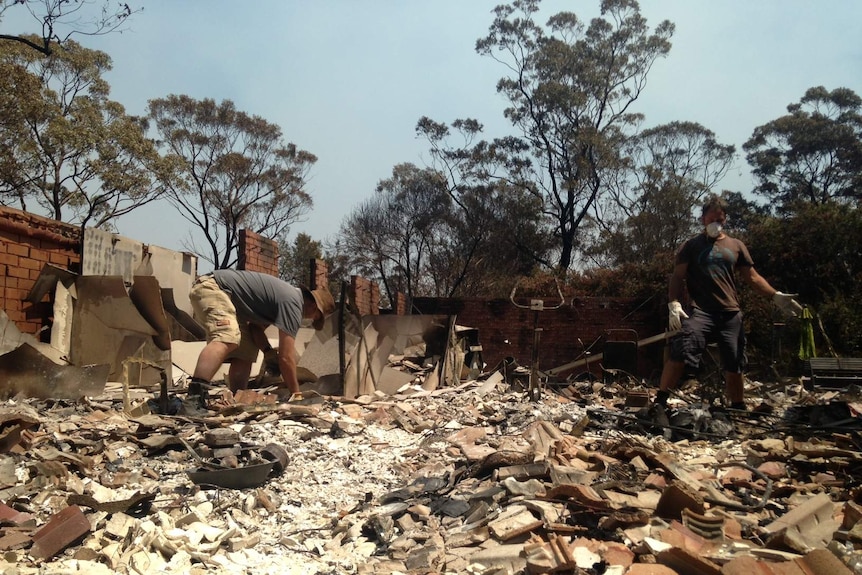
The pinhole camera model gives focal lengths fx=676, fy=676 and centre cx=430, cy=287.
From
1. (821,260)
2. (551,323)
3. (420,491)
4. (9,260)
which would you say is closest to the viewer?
(420,491)

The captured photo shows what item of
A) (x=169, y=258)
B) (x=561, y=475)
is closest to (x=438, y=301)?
(x=169, y=258)

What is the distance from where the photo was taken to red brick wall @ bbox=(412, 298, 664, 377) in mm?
12094

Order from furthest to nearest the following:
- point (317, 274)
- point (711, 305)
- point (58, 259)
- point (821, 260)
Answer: point (821, 260)
point (317, 274)
point (58, 259)
point (711, 305)

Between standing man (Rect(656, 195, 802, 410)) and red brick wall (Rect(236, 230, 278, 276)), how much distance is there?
4754 mm

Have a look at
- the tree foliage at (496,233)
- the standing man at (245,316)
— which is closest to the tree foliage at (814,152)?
the tree foliage at (496,233)

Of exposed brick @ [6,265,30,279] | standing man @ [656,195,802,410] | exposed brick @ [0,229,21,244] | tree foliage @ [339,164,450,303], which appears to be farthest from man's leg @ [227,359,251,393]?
tree foliage @ [339,164,450,303]

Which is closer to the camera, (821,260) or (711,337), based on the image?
(711,337)

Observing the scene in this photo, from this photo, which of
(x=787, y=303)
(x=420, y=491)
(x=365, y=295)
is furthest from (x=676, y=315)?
(x=365, y=295)

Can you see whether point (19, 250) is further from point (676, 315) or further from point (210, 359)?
→ point (676, 315)

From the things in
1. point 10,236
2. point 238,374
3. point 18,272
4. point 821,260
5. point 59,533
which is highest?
point 821,260

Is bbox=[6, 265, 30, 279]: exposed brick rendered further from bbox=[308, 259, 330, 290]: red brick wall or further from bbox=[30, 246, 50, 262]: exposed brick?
bbox=[308, 259, 330, 290]: red brick wall

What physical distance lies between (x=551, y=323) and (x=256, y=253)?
6.17m

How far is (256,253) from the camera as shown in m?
8.09

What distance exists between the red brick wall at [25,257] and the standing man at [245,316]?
5.62 ft
